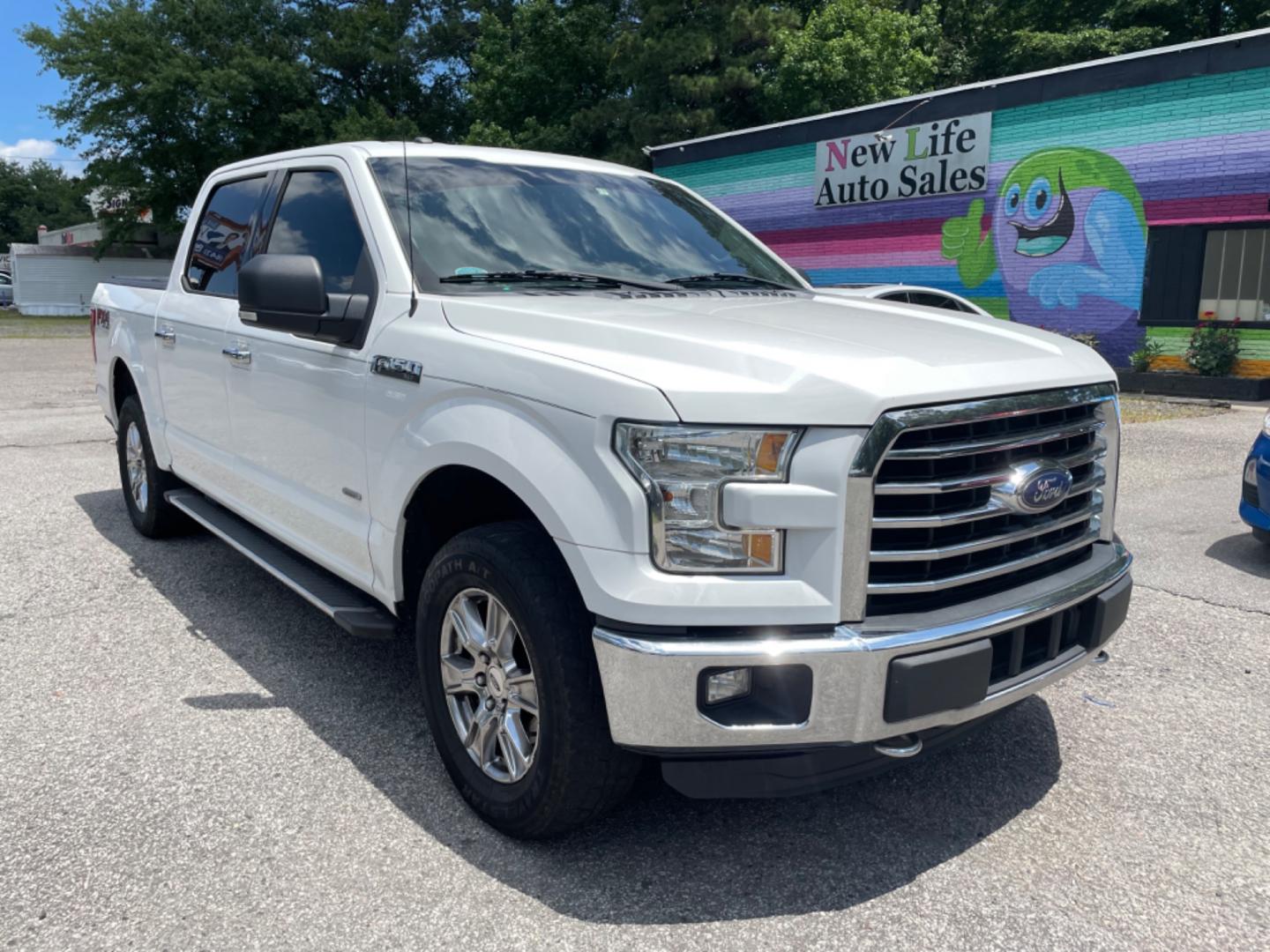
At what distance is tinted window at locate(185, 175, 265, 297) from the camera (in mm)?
4586

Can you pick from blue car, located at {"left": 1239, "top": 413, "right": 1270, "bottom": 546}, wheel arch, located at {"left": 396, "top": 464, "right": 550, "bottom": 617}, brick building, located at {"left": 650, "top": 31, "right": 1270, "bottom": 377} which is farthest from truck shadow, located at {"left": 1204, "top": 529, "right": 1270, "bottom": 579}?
brick building, located at {"left": 650, "top": 31, "right": 1270, "bottom": 377}

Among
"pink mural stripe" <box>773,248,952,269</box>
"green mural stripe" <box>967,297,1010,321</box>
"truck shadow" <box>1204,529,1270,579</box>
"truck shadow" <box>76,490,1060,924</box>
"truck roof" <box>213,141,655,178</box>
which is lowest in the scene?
"truck shadow" <box>76,490,1060,924</box>

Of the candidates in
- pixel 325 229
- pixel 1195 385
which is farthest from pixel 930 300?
pixel 325 229

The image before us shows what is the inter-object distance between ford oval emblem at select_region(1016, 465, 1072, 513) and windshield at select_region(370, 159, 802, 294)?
1.51 metres

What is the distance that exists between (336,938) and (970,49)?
36.2m

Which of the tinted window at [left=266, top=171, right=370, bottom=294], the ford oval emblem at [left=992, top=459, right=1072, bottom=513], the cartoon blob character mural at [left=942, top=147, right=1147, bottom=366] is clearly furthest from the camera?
the cartoon blob character mural at [left=942, top=147, right=1147, bottom=366]

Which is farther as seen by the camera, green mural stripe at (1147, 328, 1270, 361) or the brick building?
the brick building

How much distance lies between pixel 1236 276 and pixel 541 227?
14416mm

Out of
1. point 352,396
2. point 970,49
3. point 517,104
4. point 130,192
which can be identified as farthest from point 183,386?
point 130,192

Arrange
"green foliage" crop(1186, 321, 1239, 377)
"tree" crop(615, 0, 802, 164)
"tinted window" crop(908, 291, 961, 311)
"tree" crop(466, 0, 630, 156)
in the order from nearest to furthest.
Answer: "tinted window" crop(908, 291, 961, 311), "green foliage" crop(1186, 321, 1239, 377), "tree" crop(615, 0, 802, 164), "tree" crop(466, 0, 630, 156)

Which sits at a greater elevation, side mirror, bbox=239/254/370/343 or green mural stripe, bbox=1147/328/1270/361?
side mirror, bbox=239/254/370/343

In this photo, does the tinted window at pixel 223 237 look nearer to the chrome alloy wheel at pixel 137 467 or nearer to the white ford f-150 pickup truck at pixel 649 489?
the white ford f-150 pickup truck at pixel 649 489

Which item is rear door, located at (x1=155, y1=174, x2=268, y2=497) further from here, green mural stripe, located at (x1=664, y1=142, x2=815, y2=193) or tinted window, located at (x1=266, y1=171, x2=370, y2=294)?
green mural stripe, located at (x1=664, y1=142, x2=815, y2=193)

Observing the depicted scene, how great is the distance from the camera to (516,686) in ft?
9.04
